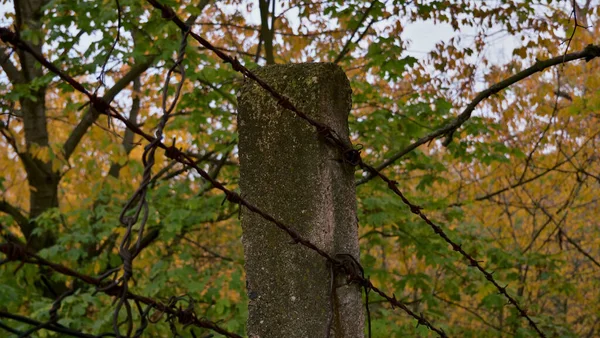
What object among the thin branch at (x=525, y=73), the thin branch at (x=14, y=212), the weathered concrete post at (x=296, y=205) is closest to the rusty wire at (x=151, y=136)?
the weathered concrete post at (x=296, y=205)

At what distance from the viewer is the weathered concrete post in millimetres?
1451

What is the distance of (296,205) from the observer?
4.84 ft

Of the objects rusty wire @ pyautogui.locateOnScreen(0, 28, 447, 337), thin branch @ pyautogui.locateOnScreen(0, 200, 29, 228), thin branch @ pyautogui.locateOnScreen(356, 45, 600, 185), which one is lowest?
rusty wire @ pyautogui.locateOnScreen(0, 28, 447, 337)

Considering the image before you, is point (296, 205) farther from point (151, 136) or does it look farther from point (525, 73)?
point (525, 73)

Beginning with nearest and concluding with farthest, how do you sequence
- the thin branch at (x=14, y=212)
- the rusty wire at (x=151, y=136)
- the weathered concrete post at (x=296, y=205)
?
the rusty wire at (x=151, y=136), the weathered concrete post at (x=296, y=205), the thin branch at (x=14, y=212)

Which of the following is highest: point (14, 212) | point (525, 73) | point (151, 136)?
point (14, 212)

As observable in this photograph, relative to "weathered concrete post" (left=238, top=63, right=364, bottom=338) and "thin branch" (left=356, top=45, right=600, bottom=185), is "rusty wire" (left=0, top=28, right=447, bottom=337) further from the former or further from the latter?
"thin branch" (left=356, top=45, right=600, bottom=185)

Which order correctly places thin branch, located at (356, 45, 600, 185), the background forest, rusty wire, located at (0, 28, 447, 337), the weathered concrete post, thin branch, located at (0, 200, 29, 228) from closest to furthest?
rusty wire, located at (0, 28, 447, 337) → the weathered concrete post → thin branch, located at (356, 45, 600, 185) → the background forest → thin branch, located at (0, 200, 29, 228)

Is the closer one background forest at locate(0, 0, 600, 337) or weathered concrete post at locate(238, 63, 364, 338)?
weathered concrete post at locate(238, 63, 364, 338)

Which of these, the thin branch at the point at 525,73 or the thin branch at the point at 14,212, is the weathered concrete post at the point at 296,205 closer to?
the thin branch at the point at 525,73

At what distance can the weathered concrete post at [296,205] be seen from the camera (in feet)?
4.76

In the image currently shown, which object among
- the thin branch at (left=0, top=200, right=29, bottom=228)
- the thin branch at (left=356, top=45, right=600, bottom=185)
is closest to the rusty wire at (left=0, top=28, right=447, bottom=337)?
the thin branch at (left=356, top=45, right=600, bottom=185)

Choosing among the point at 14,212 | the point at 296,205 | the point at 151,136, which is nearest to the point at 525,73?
the point at 296,205

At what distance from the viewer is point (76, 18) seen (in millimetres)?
5031
